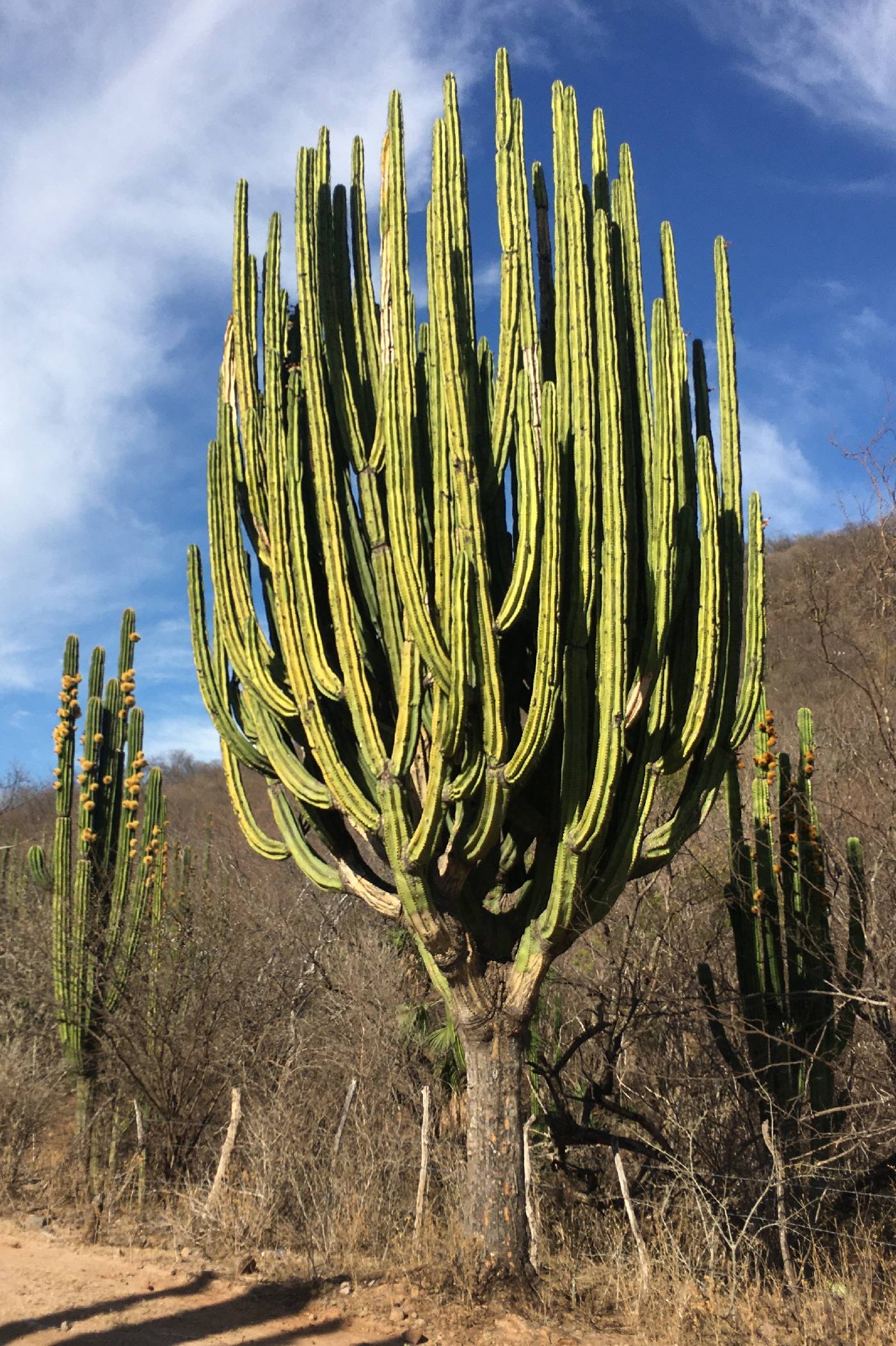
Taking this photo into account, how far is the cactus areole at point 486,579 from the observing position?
15.8ft

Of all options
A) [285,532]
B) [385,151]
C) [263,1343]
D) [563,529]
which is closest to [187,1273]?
[263,1343]

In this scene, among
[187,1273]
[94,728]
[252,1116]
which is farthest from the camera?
[94,728]

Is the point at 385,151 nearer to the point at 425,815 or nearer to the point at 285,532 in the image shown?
the point at 285,532

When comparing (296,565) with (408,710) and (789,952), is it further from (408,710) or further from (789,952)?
(789,952)

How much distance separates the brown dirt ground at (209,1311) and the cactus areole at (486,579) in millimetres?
403

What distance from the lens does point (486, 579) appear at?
4.69 metres

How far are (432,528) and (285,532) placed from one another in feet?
2.45

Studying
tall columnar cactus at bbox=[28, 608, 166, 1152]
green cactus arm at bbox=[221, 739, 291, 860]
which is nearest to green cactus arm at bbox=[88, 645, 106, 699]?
tall columnar cactus at bbox=[28, 608, 166, 1152]

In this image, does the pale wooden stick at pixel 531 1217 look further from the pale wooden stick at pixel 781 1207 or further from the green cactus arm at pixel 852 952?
the green cactus arm at pixel 852 952

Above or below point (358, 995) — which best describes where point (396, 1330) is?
below

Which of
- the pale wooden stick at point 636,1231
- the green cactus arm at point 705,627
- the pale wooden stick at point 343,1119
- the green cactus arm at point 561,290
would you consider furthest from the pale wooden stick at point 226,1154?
the green cactus arm at point 561,290

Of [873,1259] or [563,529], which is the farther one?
[873,1259]

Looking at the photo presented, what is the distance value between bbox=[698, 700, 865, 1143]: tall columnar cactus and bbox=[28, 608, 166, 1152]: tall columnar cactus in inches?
188

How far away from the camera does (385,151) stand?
5762mm
